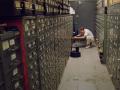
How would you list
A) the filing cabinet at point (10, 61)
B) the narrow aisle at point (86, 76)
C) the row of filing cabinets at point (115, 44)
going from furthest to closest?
the narrow aisle at point (86, 76), the row of filing cabinets at point (115, 44), the filing cabinet at point (10, 61)

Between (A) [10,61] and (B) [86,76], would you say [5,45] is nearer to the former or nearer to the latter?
(A) [10,61]

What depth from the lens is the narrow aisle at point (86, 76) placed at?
170 inches

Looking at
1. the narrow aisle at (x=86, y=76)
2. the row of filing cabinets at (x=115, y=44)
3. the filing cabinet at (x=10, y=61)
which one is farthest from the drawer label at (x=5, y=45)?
the narrow aisle at (x=86, y=76)

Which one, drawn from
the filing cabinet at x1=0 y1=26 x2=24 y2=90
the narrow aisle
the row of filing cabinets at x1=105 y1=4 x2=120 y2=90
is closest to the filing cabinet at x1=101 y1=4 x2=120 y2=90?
the row of filing cabinets at x1=105 y1=4 x2=120 y2=90

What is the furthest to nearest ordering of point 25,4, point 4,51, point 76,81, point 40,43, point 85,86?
point 76,81, point 85,86, point 40,43, point 25,4, point 4,51

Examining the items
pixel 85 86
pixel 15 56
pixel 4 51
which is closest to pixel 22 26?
pixel 15 56

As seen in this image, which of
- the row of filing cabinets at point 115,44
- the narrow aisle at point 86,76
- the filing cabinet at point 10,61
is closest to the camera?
the filing cabinet at point 10,61

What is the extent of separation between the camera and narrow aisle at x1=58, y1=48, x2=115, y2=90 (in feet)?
14.2

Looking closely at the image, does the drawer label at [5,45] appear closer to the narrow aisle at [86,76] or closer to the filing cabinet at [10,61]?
the filing cabinet at [10,61]

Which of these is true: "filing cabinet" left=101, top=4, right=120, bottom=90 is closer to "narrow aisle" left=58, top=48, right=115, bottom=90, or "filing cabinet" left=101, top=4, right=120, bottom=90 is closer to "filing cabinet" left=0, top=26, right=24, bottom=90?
"narrow aisle" left=58, top=48, right=115, bottom=90

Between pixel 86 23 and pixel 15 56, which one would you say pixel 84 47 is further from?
pixel 15 56

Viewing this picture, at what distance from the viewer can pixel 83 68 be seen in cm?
563

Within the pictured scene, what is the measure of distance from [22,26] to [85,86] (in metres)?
2.88

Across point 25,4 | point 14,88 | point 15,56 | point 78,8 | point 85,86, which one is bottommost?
point 85,86
